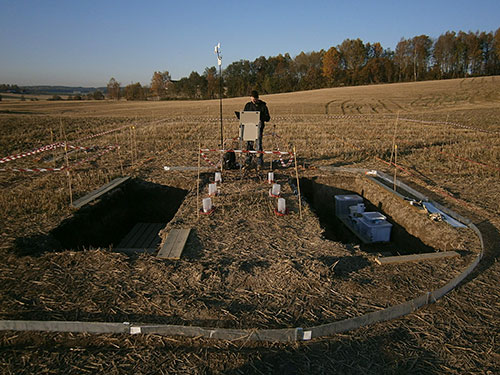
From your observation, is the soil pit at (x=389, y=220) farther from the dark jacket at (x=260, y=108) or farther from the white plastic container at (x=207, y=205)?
the white plastic container at (x=207, y=205)

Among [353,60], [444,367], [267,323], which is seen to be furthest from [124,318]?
[353,60]

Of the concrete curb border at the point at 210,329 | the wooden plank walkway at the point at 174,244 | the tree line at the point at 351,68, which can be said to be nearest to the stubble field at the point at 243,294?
the concrete curb border at the point at 210,329

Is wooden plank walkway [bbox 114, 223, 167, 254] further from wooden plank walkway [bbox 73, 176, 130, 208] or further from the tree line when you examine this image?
the tree line

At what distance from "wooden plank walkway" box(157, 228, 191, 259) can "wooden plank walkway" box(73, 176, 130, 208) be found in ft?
8.78

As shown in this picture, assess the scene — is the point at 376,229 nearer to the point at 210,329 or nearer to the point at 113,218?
the point at 210,329

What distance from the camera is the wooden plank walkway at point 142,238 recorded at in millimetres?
7398

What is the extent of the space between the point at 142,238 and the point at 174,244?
313 cm

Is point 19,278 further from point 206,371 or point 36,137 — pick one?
point 36,137

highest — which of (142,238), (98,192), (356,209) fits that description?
(98,192)

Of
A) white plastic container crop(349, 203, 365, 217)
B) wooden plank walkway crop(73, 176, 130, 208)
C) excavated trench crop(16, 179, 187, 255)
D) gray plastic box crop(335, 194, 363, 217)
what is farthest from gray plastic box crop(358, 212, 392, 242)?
wooden plank walkway crop(73, 176, 130, 208)

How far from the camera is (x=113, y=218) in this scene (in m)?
7.84

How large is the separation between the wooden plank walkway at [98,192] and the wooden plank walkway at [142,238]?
124 cm

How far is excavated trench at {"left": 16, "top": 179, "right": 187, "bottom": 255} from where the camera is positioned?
559cm

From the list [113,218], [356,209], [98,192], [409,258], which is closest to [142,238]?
[113,218]
